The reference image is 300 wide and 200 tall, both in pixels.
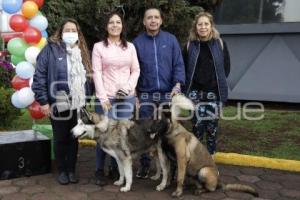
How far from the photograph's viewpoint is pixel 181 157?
16.5 ft

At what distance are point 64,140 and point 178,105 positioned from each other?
1.57 meters

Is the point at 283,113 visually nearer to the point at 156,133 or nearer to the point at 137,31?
the point at 137,31

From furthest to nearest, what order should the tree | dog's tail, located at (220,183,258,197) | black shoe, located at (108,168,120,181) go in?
the tree, black shoe, located at (108,168,120,181), dog's tail, located at (220,183,258,197)

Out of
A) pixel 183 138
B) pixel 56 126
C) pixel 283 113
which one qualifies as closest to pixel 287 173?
pixel 183 138

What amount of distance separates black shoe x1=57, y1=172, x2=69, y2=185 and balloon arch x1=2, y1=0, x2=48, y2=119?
131 centimetres

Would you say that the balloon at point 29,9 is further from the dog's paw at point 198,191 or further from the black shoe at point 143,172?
the dog's paw at point 198,191

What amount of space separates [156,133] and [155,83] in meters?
0.70

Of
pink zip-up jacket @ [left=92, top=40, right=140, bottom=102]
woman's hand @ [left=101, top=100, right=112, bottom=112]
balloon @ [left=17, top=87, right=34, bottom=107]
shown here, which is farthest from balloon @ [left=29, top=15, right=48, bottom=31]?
woman's hand @ [left=101, top=100, right=112, bottom=112]

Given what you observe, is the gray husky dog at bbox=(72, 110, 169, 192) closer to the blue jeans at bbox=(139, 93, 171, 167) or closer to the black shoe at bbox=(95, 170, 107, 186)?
the blue jeans at bbox=(139, 93, 171, 167)

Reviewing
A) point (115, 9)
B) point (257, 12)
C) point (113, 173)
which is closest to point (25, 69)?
point (115, 9)

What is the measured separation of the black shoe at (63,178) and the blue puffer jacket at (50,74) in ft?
3.35

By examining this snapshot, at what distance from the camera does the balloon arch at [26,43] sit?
6.44 meters

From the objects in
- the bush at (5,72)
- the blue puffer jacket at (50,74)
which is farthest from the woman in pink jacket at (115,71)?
the bush at (5,72)

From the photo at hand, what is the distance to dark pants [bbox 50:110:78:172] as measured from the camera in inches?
213
